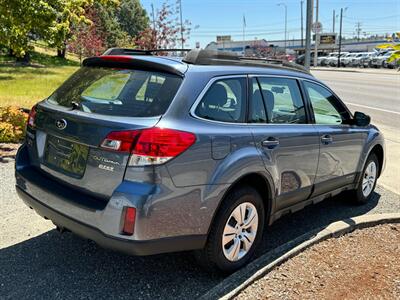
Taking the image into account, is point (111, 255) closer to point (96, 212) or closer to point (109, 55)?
point (96, 212)

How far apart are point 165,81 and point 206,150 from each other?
60 centimetres

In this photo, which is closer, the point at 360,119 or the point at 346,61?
the point at 360,119

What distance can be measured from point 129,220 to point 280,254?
157 centimetres

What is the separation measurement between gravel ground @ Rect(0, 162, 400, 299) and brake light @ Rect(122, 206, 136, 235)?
2.14ft

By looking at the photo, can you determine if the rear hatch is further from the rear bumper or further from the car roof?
the rear bumper

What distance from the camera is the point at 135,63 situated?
3.38m

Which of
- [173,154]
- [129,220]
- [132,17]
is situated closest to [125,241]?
[129,220]

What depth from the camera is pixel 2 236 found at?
4.05m

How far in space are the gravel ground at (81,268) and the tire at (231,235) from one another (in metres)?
0.18

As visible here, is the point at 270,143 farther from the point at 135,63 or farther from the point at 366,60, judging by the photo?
the point at 366,60

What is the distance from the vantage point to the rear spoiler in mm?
3201

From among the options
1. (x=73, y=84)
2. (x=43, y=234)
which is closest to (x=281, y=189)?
(x=73, y=84)

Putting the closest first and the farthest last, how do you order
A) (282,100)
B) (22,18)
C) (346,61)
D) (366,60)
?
(282,100) < (22,18) < (366,60) < (346,61)

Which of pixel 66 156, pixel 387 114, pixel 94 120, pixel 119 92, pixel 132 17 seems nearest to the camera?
pixel 94 120
